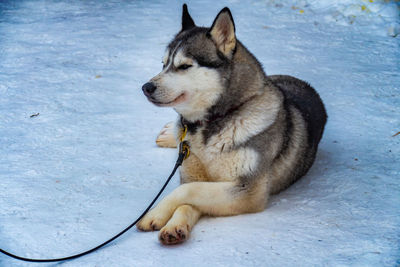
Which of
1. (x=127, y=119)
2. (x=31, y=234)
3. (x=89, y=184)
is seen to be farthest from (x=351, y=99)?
(x=31, y=234)

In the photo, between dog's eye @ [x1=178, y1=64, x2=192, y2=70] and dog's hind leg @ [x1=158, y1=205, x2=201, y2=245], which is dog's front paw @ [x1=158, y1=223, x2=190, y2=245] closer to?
dog's hind leg @ [x1=158, y1=205, x2=201, y2=245]

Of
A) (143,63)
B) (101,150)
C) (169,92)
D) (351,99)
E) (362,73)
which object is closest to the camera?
(169,92)

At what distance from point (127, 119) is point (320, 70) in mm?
2688

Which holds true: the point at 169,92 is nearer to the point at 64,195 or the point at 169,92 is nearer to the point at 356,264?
the point at 64,195

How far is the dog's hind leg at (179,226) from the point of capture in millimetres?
2387

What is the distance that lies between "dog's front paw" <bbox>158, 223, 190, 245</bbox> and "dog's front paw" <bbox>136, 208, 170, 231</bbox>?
14 centimetres

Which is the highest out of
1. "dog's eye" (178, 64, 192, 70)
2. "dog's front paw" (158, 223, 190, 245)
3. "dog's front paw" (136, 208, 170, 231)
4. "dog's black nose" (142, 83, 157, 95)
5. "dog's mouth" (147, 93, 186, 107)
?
"dog's eye" (178, 64, 192, 70)

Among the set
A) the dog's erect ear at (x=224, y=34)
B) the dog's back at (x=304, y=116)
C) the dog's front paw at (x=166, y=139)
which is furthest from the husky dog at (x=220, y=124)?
the dog's front paw at (x=166, y=139)

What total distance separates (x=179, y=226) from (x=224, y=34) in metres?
1.25

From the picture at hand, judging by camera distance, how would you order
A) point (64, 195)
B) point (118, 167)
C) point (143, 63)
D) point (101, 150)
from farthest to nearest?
point (143, 63), point (101, 150), point (118, 167), point (64, 195)

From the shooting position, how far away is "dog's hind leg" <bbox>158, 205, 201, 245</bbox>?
2387 mm

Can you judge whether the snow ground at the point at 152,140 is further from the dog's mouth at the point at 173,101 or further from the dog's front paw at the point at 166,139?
the dog's mouth at the point at 173,101

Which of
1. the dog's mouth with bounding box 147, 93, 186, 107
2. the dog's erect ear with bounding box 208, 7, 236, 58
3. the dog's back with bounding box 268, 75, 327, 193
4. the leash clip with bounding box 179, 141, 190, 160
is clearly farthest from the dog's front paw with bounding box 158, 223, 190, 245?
the dog's erect ear with bounding box 208, 7, 236, 58

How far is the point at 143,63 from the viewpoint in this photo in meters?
5.83
